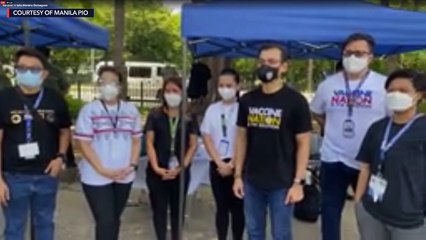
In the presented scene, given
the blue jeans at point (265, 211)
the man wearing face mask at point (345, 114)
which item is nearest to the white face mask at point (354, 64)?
the man wearing face mask at point (345, 114)

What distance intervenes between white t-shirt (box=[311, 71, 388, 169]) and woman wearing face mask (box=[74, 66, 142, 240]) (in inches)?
55.2

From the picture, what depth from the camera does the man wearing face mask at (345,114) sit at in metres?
4.14

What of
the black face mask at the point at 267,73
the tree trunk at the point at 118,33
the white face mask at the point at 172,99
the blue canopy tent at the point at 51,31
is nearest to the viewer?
the black face mask at the point at 267,73

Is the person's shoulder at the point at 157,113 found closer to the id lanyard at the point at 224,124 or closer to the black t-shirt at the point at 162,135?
the black t-shirt at the point at 162,135

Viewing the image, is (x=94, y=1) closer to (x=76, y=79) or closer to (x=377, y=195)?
(x=377, y=195)

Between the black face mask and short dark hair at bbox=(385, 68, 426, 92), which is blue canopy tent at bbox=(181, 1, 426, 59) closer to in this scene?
the black face mask

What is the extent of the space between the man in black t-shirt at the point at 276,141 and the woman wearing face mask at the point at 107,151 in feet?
3.18

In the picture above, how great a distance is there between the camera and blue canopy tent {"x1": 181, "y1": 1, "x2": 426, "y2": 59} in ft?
14.2

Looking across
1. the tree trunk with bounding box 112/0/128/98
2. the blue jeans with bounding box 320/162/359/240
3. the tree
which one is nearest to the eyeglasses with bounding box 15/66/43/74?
the blue jeans with bounding box 320/162/359/240

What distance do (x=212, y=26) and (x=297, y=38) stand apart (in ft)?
2.00

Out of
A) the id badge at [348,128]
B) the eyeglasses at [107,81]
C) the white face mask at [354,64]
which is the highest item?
the white face mask at [354,64]

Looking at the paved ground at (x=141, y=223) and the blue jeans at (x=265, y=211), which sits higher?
the blue jeans at (x=265, y=211)

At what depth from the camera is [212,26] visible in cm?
434

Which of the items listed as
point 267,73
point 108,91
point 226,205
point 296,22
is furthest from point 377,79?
point 108,91
